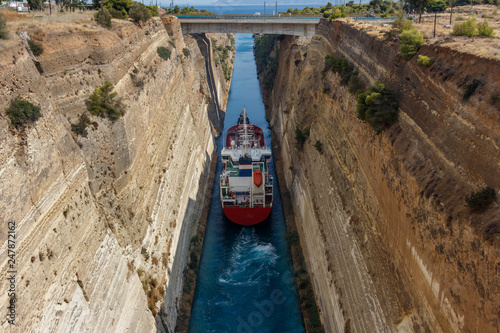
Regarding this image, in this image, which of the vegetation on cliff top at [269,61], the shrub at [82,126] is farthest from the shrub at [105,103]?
the vegetation on cliff top at [269,61]

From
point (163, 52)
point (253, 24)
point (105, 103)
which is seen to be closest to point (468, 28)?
point (105, 103)

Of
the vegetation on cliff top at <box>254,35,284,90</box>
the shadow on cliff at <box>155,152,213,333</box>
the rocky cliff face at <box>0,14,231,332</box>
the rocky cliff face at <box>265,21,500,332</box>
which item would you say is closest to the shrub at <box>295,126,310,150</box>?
the rocky cliff face at <box>265,21,500,332</box>

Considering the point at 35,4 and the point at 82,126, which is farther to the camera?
the point at 35,4

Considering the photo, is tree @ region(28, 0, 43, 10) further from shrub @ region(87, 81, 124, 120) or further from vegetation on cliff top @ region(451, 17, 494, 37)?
vegetation on cliff top @ region(451, 17, 494, 37)

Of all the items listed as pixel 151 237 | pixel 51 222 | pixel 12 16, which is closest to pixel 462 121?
pixel 51 222

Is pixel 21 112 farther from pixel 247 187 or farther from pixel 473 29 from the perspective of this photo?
pixel 247 187

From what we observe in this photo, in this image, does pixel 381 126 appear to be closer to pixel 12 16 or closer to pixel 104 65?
pixel 104 65
